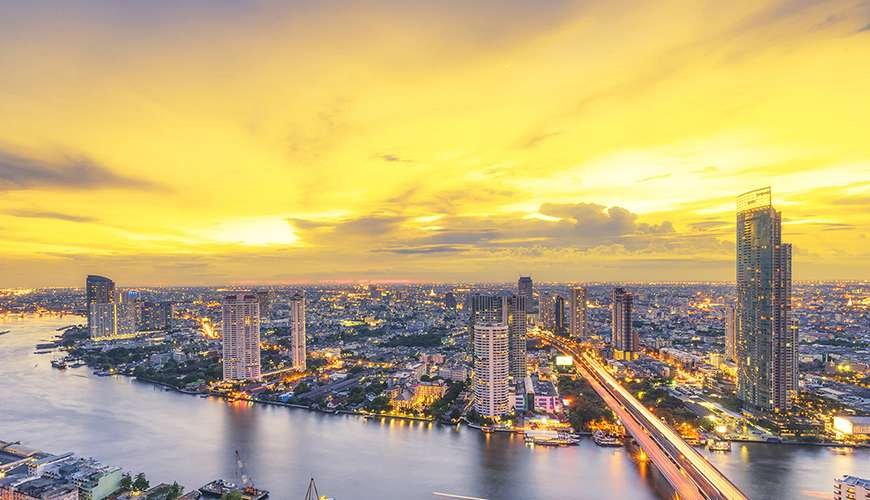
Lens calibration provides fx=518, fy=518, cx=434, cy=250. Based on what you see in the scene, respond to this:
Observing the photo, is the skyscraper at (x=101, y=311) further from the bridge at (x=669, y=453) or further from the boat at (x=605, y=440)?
the boat at (x=605, y=440)

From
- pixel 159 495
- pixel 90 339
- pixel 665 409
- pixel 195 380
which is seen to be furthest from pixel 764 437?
pixel 90 339

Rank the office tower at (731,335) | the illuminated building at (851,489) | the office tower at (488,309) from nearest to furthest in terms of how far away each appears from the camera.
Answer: the illuminated building at (851,489) → the office tower at (488,309) → the office tower at (731,335)

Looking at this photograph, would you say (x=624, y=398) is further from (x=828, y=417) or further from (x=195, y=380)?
(x=195, y=380)

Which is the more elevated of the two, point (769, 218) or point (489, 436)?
point (769, 218)

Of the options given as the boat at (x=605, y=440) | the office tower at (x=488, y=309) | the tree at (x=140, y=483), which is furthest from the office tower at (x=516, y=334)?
the tree at (x=140, y=483)

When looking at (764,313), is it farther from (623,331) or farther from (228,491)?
(228,491)
